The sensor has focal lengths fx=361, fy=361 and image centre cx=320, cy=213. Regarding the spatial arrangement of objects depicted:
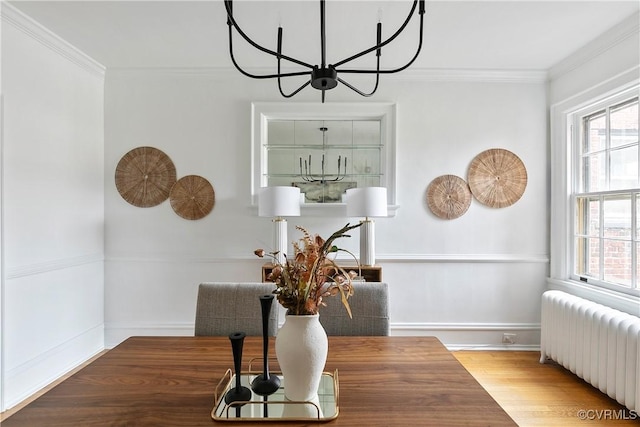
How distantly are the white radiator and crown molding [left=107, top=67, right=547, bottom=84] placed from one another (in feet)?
6.22

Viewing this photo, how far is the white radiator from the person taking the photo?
2049 millimetres

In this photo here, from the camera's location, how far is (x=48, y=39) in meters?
2.56

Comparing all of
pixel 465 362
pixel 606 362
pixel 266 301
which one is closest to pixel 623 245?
pixel 606 362

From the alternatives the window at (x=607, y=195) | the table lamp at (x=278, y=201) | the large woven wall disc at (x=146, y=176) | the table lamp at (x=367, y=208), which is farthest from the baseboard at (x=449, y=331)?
the table lamp at (x=278, y=201)

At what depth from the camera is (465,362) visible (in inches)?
116

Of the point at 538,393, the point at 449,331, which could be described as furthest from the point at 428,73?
the point at 538,393

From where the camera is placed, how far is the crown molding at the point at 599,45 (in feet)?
7.72

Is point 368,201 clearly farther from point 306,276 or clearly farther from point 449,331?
point 306,276

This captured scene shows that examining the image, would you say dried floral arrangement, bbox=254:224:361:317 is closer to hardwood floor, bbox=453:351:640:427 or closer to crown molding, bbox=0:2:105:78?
hardwood floor, bbox=453:351:640:427

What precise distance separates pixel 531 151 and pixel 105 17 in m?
3.52

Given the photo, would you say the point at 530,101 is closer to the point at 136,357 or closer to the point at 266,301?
the point at 266,301

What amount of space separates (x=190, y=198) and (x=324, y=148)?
1.28 m

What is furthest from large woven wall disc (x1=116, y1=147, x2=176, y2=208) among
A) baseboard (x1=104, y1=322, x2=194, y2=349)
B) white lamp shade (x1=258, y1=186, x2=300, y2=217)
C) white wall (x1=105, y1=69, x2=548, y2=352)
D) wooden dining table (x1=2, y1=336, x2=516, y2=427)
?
wooden dining table (x1=2, y1=336, x2=516, y2=427)

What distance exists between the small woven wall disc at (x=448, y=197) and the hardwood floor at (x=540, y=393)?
1.25 m
